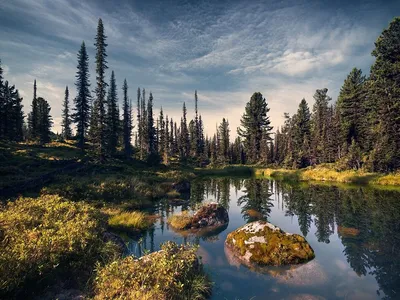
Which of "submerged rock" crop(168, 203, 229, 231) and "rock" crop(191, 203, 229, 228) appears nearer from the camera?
"submerged rock" crop(168, 203, 229, 231)

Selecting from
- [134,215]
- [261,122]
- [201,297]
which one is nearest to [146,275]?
[201,297]

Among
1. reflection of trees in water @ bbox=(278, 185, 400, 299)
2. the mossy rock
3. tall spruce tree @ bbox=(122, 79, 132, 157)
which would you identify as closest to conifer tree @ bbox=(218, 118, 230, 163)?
tall spruce tree @ bbox=(122, 79, 132, 157)

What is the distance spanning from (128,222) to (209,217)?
5.21 m

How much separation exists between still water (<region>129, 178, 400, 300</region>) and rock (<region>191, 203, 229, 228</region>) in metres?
0.84

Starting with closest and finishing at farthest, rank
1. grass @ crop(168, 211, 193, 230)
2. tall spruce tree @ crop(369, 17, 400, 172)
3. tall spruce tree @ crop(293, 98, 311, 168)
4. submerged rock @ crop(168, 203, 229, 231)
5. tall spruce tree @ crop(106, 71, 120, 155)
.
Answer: grass @ crop(168, 211, 193, 230) < submerged rock @ crop(168, 203, 229, 231) < tall spruce tree @ crop(369, 17, 400, 172) < tall spruce tree @ crop(106, 71, 120, 155) < tall spruce tree @ crop(293, 98, 311, 168)

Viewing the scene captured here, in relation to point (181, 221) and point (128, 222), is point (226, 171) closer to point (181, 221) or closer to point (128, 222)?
point (181, 221)

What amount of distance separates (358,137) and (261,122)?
1369 inches

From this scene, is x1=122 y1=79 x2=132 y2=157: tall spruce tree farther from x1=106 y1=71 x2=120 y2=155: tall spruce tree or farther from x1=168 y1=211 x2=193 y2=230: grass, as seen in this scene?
x1=168 y1=211 x2=193 y2=230: grass

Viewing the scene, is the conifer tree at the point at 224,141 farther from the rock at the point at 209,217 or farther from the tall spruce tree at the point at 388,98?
→ the rock at the point at 209,217

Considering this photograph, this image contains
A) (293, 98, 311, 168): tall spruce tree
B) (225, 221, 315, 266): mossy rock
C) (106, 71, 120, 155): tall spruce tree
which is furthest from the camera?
(293, 98, 311, 168): tall spruce tree

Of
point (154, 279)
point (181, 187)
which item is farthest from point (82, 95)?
point (154, 279)

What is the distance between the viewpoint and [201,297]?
7.20m

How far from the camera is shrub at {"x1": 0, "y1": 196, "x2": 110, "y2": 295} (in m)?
5.94

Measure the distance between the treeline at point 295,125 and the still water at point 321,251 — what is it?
901 inches
